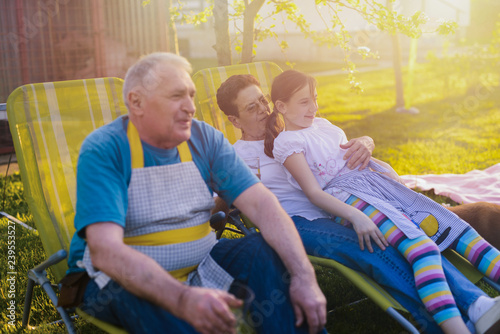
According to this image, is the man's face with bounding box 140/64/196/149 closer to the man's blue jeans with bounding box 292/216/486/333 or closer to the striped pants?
the man's blue jeans with bounding box 292/216/486/333

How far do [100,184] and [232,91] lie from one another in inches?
55.0

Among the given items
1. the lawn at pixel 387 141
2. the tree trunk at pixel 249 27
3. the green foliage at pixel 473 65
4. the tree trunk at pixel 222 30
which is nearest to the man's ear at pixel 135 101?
the lawn at pixel 387 141

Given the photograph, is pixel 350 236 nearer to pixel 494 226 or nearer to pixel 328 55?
pixel 494 226

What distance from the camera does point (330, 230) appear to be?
8.66ft

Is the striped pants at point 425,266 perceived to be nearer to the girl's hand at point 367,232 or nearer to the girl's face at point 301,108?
the girl's hand at point 367,232

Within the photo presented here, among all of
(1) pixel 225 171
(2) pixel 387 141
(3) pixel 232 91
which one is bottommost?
(2) pixel 387 141

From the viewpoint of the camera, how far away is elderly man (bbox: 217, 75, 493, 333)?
7.75 feet

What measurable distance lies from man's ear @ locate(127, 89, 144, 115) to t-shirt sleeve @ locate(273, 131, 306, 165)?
98 centimetres

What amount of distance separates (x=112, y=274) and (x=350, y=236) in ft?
3.94

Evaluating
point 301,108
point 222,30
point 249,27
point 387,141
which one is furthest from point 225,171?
point 387,141

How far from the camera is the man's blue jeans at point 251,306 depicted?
72.3 inches

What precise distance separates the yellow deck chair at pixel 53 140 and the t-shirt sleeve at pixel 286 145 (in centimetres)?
96

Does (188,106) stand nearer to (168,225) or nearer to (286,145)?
(168,225)

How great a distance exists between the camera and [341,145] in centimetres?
300
